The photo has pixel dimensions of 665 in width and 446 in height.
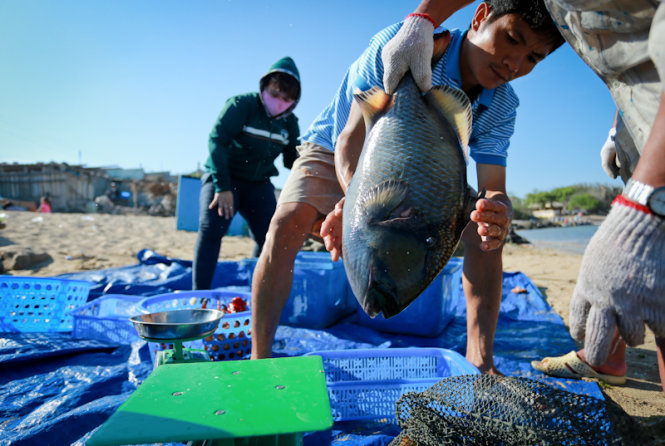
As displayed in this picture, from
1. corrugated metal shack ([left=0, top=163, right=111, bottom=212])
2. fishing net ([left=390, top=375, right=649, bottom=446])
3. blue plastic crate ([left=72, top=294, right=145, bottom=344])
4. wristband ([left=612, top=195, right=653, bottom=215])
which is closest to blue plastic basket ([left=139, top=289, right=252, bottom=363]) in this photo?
blue plastic crate ([left=72, top=294, right=145, bottom=344])

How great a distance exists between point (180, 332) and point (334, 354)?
0.95 metres

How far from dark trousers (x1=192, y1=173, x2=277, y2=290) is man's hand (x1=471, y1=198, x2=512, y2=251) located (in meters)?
3.14

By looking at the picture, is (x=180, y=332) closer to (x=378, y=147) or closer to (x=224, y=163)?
(x=378, y=147)

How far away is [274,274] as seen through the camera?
2494 mm

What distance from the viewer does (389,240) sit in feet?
4.01

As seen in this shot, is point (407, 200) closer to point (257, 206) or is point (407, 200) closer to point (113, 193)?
point (257, 206)

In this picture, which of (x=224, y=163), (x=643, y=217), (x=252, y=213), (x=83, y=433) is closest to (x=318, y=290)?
(x=252, y=213)

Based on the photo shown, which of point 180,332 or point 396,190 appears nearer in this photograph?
point 396,190

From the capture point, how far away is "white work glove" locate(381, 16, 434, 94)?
1.52 metres

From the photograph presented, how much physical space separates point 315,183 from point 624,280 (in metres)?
1.85

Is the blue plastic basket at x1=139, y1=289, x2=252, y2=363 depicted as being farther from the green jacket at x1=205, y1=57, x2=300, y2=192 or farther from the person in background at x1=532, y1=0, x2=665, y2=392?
the person in background at x1=532, y1=0, x2=665, y2=392

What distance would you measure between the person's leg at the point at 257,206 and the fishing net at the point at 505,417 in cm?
315

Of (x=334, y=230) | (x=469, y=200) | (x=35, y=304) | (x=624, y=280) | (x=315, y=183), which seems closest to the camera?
(x=624, y=280)

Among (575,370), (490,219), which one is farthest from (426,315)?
(490,219)
